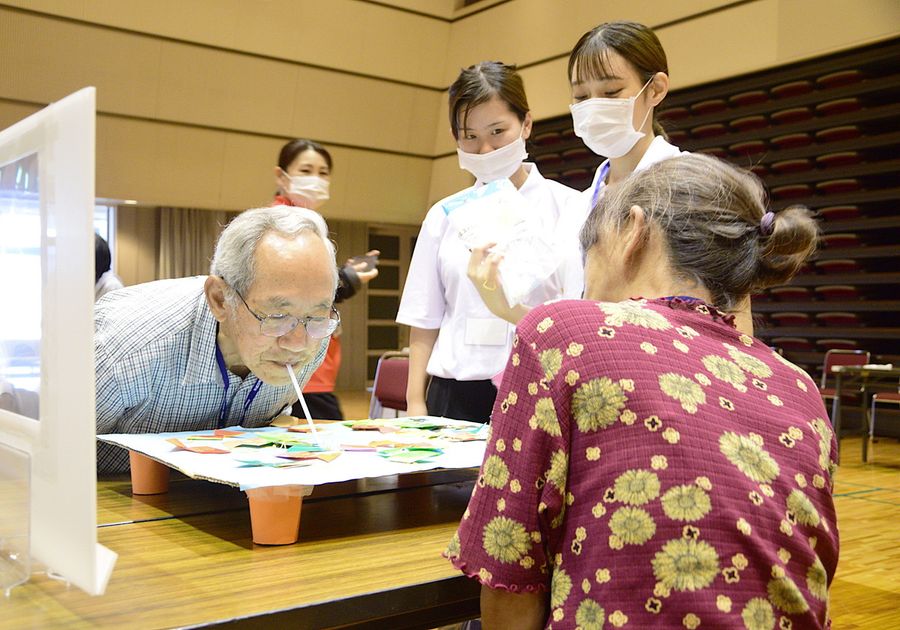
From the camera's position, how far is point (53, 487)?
0.79 metres

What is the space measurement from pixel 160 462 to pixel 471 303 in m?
1.08

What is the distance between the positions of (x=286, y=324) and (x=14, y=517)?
2.34 ft

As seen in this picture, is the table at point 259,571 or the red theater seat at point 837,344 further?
the red theater seat at point 837,344

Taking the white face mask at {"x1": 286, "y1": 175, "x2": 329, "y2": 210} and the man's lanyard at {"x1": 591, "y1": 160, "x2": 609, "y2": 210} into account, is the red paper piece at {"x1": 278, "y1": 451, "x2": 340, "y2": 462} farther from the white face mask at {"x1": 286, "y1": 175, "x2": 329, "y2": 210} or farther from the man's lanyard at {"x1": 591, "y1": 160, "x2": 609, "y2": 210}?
the white face mask at {"x1": 286, "y1": 175, "x2": 329, "y2": 210}

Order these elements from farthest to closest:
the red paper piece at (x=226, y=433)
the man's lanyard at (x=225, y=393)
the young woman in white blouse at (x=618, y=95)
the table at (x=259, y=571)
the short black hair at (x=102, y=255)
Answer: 1. the short black hair at (x=102, y=255)
2. the young woman in white blouse at (x=618, y=95)
3. the man's lanyard at (x=225, y=393)
4. the red paper piece at (x=226, y=433)
5. the table at (x=259, y=571)

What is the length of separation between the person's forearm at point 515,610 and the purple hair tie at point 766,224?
51cm

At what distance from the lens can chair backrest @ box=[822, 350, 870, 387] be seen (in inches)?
247

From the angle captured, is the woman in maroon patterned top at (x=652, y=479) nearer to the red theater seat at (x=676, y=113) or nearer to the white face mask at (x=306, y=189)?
the white face mask at (x=306, y=189)

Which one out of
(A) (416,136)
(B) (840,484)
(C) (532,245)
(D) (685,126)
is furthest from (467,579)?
(A) (416,136)

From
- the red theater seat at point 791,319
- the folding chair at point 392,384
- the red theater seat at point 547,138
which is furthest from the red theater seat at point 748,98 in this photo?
the folding chair at point 392,384

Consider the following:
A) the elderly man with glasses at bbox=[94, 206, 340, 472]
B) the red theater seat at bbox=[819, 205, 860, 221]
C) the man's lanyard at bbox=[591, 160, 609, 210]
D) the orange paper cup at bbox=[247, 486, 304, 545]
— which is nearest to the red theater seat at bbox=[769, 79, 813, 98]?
the red theater seat at bbox=[819, 205, 860, 221]

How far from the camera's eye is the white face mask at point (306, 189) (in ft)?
11.5

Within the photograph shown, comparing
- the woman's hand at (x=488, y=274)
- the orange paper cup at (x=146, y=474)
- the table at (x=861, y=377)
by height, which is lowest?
the table at (x=861, y=377)

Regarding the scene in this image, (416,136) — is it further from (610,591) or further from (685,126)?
(610,591)
